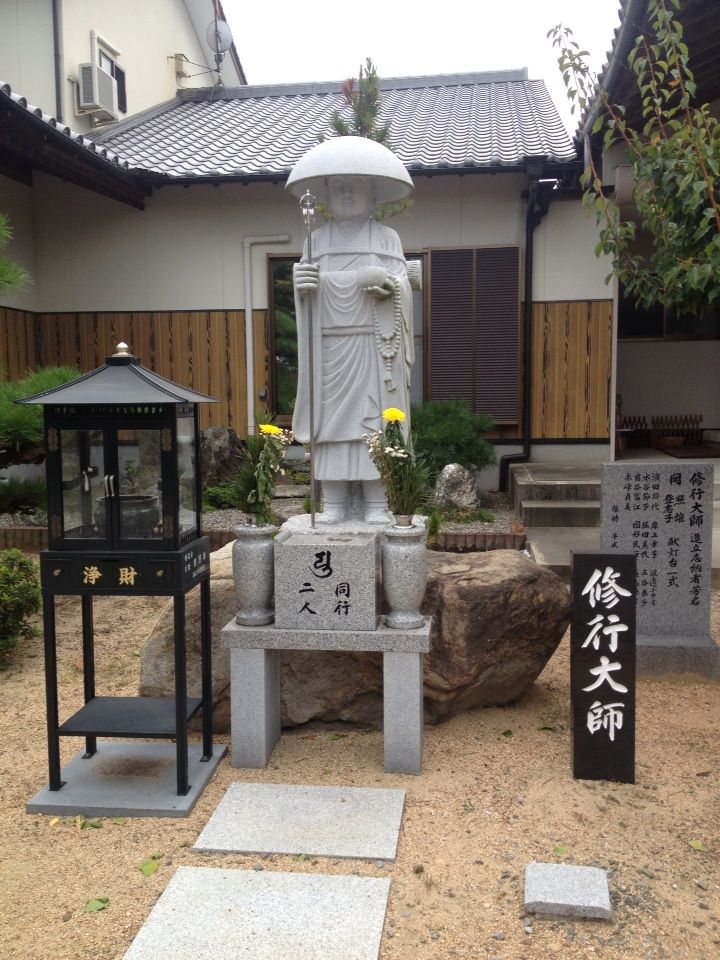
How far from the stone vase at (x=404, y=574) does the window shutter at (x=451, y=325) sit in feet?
20.4

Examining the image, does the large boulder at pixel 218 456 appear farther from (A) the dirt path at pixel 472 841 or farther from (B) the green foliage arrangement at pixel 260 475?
(B) the green foliage arrangement at pixel 260 475

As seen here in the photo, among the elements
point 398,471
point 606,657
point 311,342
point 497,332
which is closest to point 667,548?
point 606,657

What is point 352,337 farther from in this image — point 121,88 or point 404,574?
point 121,88

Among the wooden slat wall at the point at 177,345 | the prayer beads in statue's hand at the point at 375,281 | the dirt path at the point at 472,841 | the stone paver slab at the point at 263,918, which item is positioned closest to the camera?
the stone paver slab at the point at 263,918

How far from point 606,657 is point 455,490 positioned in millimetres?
4974

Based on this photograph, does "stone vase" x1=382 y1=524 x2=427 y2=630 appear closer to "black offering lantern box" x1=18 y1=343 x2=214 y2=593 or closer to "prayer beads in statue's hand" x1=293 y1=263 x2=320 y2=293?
"black offering lantern box" x1=18 y1=343 x2=214 y2=593

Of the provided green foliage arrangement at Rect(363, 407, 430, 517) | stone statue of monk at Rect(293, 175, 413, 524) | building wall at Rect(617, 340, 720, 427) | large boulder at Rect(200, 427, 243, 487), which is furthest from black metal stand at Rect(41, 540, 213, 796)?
building wall at Rect(617, 340, 720, 427)

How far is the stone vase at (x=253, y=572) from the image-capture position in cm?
419

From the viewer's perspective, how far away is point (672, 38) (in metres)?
4.07

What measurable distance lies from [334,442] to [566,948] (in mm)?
3347

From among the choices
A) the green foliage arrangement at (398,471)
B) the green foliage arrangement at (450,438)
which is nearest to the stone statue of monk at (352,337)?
the green foliage arrangement at (398,471)

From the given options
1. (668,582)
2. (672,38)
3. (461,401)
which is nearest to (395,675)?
(668,582)

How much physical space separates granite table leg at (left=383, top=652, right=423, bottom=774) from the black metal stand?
935 mm

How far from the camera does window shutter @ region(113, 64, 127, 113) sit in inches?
480
